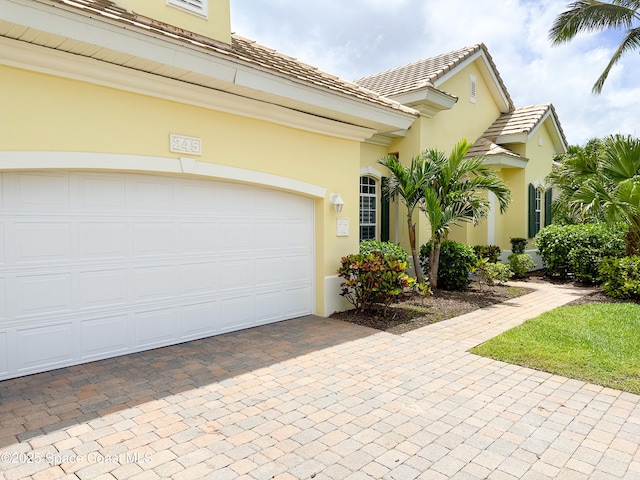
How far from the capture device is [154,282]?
6.45 m

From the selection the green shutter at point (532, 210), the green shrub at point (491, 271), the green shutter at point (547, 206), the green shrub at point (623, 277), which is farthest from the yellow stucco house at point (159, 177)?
the green shutter at point (547, 206)

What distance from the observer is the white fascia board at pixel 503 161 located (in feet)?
47.1

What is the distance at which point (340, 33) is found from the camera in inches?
552

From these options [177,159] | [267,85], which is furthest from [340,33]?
[177,159]

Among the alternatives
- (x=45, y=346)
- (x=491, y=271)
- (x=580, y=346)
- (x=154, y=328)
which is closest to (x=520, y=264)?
(x=491, y=271)

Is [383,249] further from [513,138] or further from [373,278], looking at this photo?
[513,138]

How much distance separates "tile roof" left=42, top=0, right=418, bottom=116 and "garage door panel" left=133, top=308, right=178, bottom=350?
383cm

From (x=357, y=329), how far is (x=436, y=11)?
29.7ft

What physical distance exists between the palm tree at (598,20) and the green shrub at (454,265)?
11036mm

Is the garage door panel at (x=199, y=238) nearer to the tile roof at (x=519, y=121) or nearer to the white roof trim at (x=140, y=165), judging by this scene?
the white roof trim at (x=140, y=165)

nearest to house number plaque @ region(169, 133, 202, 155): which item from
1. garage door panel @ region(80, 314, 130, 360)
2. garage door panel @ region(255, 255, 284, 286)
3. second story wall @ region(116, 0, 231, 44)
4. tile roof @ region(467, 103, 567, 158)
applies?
second story wall @ region(116, 0, 231, 44)

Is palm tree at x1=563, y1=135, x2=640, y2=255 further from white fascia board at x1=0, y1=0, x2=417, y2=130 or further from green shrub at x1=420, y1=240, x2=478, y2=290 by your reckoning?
white fascia board at x1=0, y1=0, x2=417, y2=130

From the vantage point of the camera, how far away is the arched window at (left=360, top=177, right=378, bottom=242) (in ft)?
40.9

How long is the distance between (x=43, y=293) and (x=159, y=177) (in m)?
2.18
